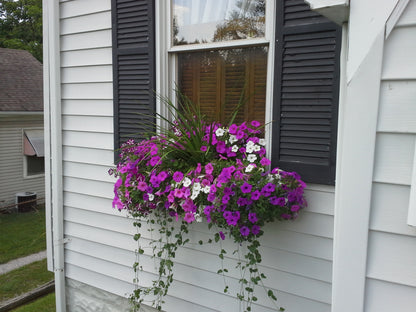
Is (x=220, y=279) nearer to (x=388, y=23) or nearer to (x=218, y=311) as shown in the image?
(x=218, y=311)

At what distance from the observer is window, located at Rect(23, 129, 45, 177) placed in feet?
31.4

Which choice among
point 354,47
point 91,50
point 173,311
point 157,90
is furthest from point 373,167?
point 91,50

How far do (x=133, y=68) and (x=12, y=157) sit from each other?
316 inches

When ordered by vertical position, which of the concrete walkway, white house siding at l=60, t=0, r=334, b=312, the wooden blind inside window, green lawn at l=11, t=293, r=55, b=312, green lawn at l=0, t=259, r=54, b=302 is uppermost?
the wooden blind inside window

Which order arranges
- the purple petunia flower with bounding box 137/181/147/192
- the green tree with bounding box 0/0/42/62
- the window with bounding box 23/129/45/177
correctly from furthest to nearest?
the green tree with bounding box 0/0/42/62
the window with bounding box 23/129/45/177
the purple petunia flower with bounding box 137/181/147/192

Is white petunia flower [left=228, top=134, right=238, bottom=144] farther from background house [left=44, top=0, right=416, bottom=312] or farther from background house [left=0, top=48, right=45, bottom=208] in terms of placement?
background house [left=0, top=48, right=45, bottom=208]

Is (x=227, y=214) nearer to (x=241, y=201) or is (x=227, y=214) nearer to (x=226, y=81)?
(x=241, y=201)

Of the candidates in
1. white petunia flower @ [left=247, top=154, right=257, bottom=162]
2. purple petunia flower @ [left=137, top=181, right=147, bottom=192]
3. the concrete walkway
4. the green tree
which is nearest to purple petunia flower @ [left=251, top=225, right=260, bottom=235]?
white petunia flower @ [left=247, top=154, right=257, bottom=162]

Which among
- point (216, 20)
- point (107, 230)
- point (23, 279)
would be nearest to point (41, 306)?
point (23, 279)

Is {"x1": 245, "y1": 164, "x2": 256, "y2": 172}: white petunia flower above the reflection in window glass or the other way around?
the other way around

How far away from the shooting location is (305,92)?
6.63 feet

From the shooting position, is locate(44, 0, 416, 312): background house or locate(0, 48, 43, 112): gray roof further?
locate(0, 48, 43, 112): gray roof

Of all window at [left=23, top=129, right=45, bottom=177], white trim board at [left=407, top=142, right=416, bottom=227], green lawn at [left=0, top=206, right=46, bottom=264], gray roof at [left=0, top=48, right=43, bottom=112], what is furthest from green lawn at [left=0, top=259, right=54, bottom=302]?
gray roof at [left=0, top=48, right=43, bottom=112]

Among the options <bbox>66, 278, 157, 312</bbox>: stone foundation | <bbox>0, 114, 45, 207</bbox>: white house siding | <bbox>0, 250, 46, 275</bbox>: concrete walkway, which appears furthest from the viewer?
<bbox>0, 114, 45, 207</bbox>: white house siding
